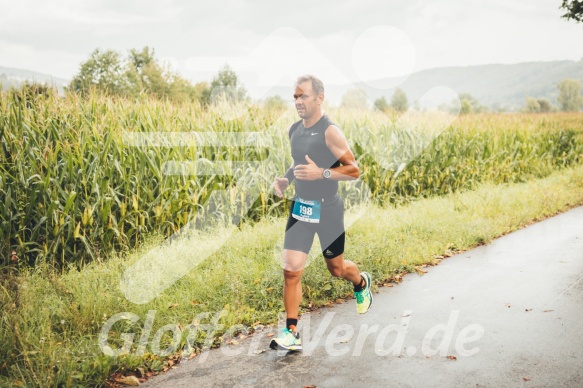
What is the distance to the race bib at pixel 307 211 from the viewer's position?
14.5 feet

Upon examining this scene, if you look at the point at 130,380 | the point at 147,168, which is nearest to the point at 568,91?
the point at 147,168

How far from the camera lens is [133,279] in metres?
5.73

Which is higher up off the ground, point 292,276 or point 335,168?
point 335,168

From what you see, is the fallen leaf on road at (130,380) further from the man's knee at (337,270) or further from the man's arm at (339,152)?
the man's arm at (339,152)

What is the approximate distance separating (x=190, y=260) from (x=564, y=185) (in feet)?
37.1

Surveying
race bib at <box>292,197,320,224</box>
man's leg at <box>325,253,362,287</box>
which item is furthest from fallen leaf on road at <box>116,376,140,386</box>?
man's leg at <box>325,253,362,287</box>

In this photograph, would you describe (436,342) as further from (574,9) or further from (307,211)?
(574,9)

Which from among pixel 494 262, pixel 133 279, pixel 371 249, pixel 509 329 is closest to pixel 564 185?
pixel 494 262

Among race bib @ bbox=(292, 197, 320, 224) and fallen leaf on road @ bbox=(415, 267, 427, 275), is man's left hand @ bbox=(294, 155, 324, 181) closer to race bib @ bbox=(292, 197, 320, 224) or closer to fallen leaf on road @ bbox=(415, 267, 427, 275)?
race bib @ bbox=(292, 197, 320, 224)

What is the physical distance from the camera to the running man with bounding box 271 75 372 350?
4.29m

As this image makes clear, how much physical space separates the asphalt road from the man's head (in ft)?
6.92

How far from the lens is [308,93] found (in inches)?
167

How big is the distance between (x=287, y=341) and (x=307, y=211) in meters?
1.13

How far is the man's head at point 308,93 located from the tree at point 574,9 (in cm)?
2950
